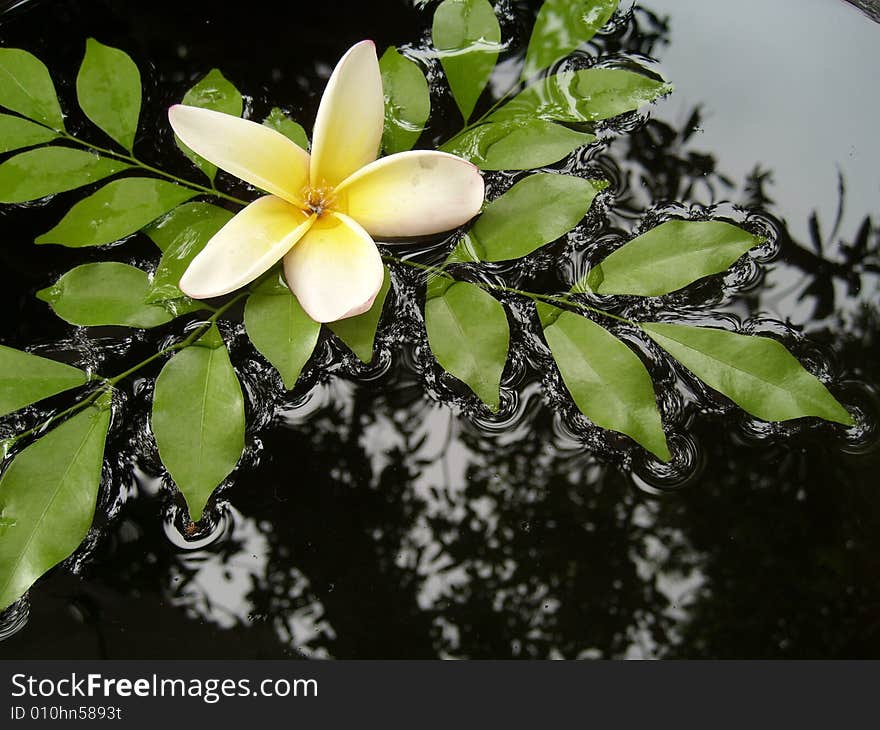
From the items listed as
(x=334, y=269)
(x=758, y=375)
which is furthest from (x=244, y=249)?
(x=758, y=375)

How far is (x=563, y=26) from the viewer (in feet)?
2.53

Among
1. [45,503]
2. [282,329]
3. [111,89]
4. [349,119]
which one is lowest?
[45,503]

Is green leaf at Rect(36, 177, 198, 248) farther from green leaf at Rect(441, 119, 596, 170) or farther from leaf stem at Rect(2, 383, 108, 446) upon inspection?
green leaf at Rect(441, 119, 596, 170)

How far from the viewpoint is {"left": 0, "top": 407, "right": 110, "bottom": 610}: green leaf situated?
645 millimetres

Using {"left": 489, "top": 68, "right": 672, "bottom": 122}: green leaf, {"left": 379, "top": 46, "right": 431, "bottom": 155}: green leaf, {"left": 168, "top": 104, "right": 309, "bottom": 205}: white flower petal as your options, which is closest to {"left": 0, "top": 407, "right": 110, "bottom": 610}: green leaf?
{"left": 168, "top": 104, "right": 309, "bottom": 205}: white flower petal

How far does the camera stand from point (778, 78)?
2.78 ft

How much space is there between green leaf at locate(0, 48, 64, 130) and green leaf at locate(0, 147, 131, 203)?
4 centimetres

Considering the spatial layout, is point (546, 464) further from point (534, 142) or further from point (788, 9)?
point (788, 9)

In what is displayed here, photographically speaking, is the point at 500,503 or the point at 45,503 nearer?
the point at 45,503

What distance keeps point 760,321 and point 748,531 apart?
0.20 metres

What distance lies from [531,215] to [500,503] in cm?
27

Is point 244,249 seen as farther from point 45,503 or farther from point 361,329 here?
point 45,503

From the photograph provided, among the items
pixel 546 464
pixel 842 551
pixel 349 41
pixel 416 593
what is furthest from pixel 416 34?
pixel 842 551

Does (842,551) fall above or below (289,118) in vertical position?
below
